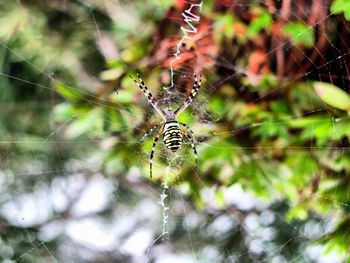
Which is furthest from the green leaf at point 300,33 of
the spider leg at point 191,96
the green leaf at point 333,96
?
the spider leg at point 191,96

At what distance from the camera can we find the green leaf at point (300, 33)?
2219 millimetres

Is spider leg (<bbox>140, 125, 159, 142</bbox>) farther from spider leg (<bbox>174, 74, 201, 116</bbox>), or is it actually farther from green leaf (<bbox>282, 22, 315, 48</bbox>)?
green leaf (<bbox>282, 22, 315, 48</bbox>)

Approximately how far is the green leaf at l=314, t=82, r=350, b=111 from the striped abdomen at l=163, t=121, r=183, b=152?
87 centimetres

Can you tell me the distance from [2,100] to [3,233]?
88cm

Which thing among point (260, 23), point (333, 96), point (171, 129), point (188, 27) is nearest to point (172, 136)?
point (171, 129)

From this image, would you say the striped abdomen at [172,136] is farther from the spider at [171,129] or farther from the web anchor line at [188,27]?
the web anchor line at [188,27]

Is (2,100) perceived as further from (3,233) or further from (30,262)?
(30,262)

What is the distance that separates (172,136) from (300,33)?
88 cm

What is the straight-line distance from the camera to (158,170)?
8.67ft

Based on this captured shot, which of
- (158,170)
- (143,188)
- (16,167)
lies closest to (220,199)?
(158,170)

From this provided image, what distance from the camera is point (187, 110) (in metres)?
2.54

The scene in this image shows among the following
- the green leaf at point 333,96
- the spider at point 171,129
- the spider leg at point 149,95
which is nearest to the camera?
the green leaf at point 333,96

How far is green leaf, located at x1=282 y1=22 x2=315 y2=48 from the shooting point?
222 cm

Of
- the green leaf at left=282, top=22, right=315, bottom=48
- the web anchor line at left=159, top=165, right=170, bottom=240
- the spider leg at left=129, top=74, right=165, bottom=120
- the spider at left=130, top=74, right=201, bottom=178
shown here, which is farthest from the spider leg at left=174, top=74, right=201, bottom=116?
the green leaf at left=282, top=22, right=315, bottom=48
